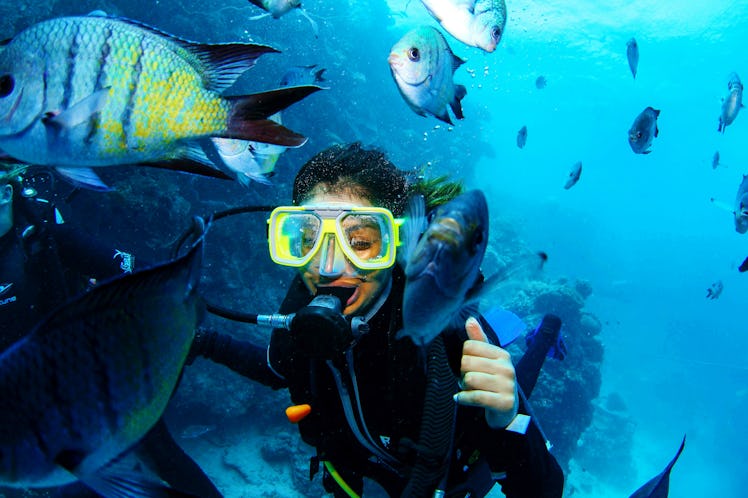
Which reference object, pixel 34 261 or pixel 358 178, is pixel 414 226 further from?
pixel 34 261

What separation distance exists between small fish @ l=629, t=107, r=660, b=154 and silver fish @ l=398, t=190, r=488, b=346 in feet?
18.2

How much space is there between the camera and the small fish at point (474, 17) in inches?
107

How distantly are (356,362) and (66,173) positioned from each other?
203cm

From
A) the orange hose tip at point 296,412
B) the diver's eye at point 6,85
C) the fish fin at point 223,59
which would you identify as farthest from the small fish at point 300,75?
the diver's eye at point 6,85

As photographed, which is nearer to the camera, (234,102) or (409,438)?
(234,102)

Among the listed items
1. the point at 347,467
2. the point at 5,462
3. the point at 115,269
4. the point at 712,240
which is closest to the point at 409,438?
the point at 347,467

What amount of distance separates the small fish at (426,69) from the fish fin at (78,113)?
6.65 ft

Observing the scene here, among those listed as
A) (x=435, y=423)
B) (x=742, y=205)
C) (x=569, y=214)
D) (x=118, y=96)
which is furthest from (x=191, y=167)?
(x=569, y=214)

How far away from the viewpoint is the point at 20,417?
0.66m

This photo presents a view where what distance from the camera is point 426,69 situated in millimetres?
2596

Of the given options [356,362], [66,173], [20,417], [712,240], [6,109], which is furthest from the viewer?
[712,240]

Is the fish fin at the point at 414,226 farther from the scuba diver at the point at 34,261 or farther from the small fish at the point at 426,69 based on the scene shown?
the scuba diver at the point at 34,261

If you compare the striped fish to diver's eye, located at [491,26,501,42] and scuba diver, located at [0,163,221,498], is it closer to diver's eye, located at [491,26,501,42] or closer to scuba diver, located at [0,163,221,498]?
diver's eye, located at [491,26,501,42]

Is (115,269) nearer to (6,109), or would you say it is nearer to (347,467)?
(347,467)
